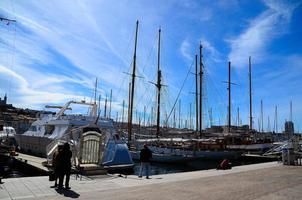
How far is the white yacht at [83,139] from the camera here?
16.7 m

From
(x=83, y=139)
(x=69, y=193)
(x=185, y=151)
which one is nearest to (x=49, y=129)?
(x=83, y=139)

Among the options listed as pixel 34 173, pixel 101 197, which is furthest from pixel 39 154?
pixel 101 197

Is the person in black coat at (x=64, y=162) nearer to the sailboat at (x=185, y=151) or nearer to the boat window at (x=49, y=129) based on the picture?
the boat window at (x=49, y=129)

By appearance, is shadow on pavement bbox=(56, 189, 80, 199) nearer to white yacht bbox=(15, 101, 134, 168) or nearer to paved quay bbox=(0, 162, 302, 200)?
paved quay bbox=(0, 162, 302, 200)

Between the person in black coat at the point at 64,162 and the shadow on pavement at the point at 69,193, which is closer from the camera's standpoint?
the shadow on pavement at the point at 69,193

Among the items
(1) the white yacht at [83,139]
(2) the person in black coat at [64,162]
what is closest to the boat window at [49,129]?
(1) the white yacht at [83,139]

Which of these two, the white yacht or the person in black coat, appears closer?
the person in black coat

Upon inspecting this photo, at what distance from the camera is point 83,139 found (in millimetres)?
16281

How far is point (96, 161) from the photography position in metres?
16.8

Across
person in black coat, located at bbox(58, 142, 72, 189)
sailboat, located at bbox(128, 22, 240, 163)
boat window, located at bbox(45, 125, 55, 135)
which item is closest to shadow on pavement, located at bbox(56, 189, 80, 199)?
person in black coat, located at bbox(58, 142, 72, 189)

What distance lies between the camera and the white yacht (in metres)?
16.7

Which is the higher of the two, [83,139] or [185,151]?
[83,139]

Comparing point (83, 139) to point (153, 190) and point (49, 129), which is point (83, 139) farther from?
point (49, 129)

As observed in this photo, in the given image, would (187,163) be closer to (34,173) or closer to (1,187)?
(34,173)
